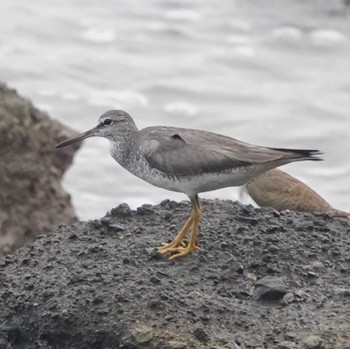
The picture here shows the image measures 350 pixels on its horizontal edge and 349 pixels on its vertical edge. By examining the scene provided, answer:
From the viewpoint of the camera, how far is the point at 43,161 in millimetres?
10945

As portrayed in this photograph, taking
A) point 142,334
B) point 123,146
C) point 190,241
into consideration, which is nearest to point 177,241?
point 190,241

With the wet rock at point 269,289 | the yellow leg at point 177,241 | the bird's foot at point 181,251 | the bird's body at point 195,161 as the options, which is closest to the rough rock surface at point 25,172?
the bird's body at point 195,161

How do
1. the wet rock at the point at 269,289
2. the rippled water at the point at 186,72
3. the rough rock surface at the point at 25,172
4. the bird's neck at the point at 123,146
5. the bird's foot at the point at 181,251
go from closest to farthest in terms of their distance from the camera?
1. the wet rock at the point at 269,289
2. the bird's foot at the point at 181,251
3. the bird's neck at the point at 123,146
4. the rough rock surface at the point at 25,172
5. the rippled water at the point at 186,72

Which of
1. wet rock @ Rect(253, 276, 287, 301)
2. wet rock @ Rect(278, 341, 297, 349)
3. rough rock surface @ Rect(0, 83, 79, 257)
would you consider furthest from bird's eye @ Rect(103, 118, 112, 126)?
rough rock surface @ Rect(0, 83, 79, 257)

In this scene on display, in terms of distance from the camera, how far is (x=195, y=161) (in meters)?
7.27

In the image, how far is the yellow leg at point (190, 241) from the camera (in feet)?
23.6

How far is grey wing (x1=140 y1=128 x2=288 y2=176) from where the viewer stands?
286 inches

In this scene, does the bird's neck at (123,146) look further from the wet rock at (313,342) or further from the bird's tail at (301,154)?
the wet rock at (313,342)

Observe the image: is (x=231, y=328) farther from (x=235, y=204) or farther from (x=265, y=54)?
(x=265, y=54)

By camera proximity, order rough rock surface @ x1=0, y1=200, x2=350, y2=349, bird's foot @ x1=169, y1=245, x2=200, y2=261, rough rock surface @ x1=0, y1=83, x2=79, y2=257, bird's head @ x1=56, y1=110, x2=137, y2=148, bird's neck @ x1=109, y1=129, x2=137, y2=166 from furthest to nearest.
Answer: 1. rough rock surface @ x1=0, y1=83, x2=79, y2=257
2. bird's head @ x1=56, y1=110, x2=137, y2=148
3. bird's neck @ x1=109, y1=129, x2=137, y2=166
4. bird's foot @ x1=169, y1=245, x2=200, y2=261
5. rough rock surface @ x1=0, y1=200, x2=350, y2=349

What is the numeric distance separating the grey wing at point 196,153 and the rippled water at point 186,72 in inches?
244

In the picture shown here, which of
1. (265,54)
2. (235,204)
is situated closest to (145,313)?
(235,204)

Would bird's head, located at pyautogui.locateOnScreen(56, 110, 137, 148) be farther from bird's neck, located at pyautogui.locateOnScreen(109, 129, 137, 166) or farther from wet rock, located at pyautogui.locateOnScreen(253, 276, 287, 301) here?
wet rock, located at pyautogui.locateOnScreen(253, 276, 287, 301)

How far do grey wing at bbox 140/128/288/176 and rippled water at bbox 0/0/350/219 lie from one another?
620 cm
